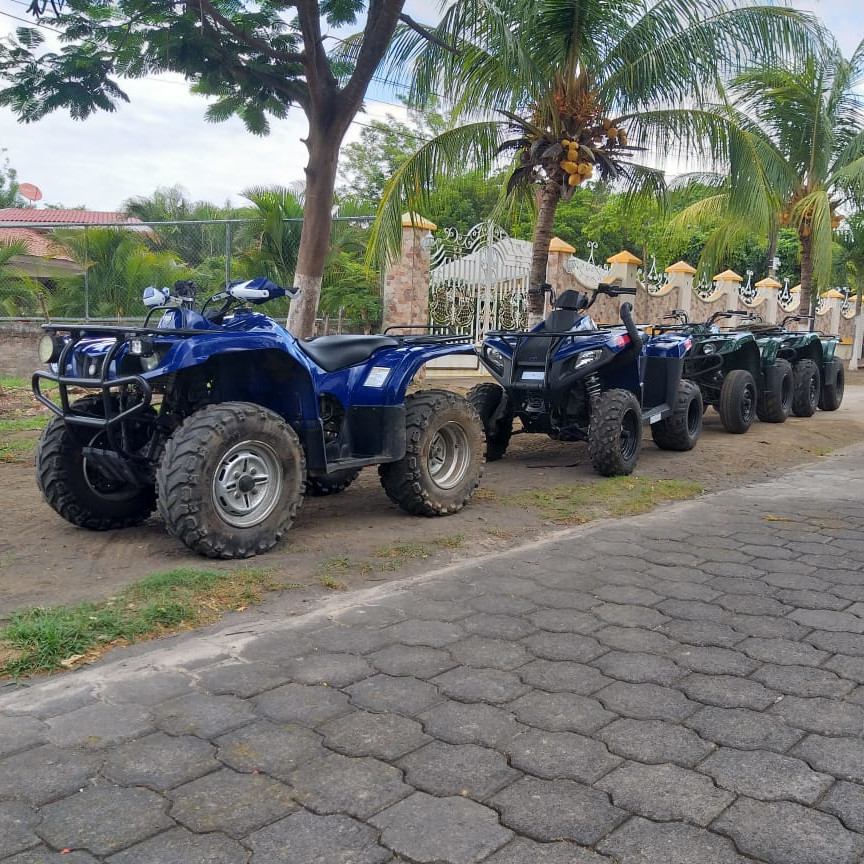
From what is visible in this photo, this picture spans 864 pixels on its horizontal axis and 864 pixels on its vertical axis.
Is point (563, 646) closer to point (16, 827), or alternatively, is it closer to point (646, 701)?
point (646, 701)

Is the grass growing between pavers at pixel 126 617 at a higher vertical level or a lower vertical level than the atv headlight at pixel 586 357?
lower

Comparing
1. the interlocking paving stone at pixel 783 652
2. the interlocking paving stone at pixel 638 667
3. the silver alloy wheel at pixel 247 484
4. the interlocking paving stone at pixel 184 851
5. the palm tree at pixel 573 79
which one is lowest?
the interlocking paving stone at pixel 184 851

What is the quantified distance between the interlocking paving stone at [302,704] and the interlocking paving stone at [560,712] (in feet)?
2.07

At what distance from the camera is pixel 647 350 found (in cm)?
962

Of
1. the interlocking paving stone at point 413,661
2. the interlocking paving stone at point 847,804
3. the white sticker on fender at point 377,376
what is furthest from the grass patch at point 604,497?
the interlocking paving stone at point 847,804

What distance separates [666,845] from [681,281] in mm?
20474

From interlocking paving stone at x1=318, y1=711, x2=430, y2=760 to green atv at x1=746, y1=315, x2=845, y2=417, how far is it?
10.2 meters

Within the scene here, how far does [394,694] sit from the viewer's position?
3.60m

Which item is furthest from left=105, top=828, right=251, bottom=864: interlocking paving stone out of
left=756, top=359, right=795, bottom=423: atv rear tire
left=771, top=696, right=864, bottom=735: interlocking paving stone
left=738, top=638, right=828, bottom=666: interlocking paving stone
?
left=756, top=359, right=795, bottom=423: atv rear tire

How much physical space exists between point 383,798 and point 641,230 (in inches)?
1489

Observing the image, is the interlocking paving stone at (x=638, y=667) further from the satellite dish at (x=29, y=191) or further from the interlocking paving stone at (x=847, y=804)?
the satellite dish at (x=29, y=191)

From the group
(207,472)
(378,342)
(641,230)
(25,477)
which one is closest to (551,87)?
(378,342)

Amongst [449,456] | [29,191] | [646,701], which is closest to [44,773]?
[646,701]

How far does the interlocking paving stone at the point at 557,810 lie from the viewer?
265 cm
